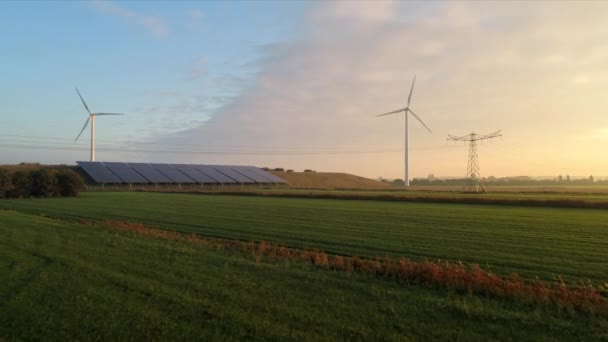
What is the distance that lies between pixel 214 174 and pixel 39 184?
162 ft

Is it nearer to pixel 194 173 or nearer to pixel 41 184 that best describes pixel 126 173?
pixel 194 173

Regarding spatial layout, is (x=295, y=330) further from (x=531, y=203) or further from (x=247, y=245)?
(x=531, y=203)

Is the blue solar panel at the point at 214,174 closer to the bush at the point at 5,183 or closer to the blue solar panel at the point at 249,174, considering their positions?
the blue solar panel at the point at 249,174

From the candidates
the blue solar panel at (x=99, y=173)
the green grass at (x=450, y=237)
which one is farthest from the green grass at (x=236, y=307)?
the blue solar panel at (x=99, y=173)

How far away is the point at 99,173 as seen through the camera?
281ft

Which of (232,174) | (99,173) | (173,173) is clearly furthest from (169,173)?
(99,173)

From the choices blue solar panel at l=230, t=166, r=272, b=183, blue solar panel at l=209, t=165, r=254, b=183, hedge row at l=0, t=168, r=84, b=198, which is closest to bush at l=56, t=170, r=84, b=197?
hedge row at l=0, t=168, r=84, b=198

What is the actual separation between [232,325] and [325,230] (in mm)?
16103

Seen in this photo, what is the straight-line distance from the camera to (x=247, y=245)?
17.5 m

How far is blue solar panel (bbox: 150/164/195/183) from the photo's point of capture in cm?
9578

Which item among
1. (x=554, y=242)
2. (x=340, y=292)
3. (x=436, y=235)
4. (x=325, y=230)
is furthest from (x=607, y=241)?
(x=340, y=292)

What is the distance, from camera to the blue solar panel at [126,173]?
87.8 metres

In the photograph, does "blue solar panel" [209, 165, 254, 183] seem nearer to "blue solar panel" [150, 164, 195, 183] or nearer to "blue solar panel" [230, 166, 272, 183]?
"blue solar panel" [230, 166, 272, 183]

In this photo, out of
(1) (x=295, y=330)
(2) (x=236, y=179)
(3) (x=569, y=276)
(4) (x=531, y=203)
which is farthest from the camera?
(2) (x=236, y=179)
